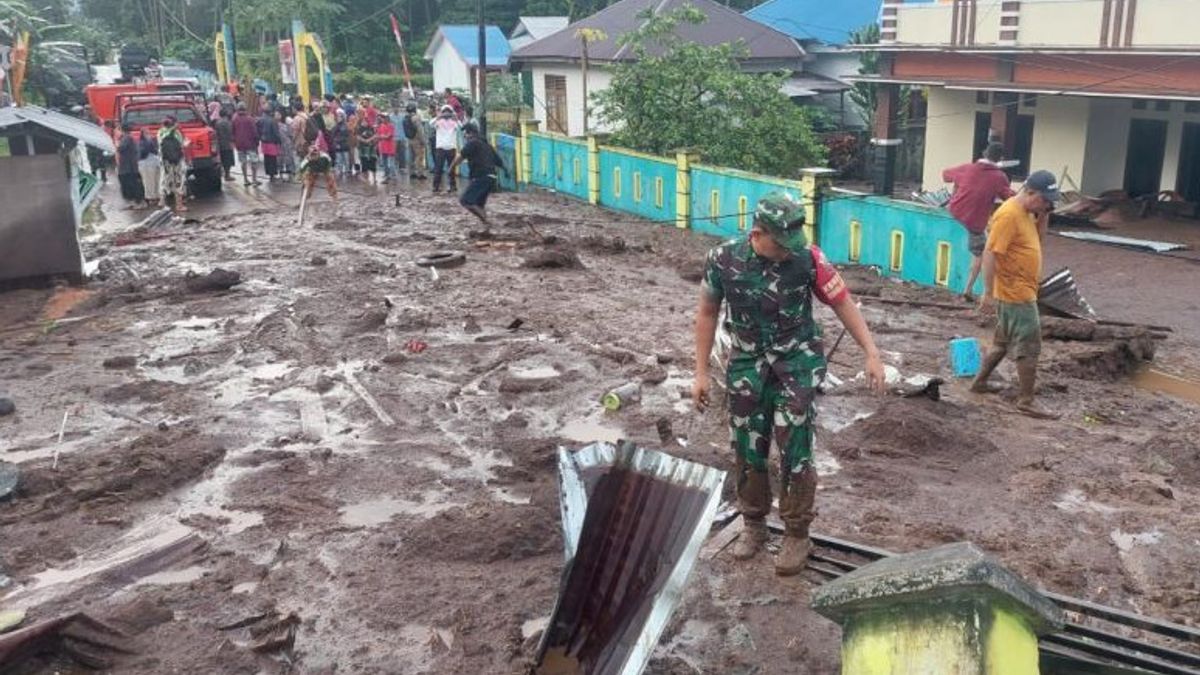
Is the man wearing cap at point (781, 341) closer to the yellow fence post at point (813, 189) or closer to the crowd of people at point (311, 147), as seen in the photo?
the yellow fence post at point (813, 189)

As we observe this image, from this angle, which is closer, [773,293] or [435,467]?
[773,293]

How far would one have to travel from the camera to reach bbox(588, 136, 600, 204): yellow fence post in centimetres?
1842

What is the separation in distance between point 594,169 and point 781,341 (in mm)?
14262

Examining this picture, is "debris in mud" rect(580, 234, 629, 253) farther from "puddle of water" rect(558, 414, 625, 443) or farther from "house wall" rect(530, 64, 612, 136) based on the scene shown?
"house wall" rect(530, 64, 612, 136)

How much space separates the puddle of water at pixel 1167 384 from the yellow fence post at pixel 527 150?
1456cm

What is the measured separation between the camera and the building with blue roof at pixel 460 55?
143 feet

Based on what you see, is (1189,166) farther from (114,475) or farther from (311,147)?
(114,475)

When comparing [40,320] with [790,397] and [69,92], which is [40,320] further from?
[69,92]

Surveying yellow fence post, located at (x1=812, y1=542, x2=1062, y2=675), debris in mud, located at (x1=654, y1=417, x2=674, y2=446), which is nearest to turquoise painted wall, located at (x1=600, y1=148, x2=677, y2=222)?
debris in mud, located at (x1=654, y1=417, x2=674, y2=446)

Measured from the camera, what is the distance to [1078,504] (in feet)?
18.4

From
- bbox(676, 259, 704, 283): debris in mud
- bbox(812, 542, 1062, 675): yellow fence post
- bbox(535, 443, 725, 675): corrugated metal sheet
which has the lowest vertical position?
bbox(676, 259, 704, 283): debris in mud

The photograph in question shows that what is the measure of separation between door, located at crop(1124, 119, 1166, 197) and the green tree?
18.4 ft

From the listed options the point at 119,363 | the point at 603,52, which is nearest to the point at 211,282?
the point at 119,363

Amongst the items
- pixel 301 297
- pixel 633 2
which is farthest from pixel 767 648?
pixel 633 2
